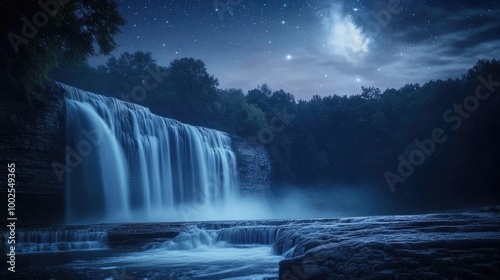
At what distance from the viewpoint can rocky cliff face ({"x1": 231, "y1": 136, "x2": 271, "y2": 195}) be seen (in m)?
34.0

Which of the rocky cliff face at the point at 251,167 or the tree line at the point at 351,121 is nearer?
the tree line at the point at 351,121

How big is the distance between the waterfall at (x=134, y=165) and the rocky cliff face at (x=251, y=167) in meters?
3.14

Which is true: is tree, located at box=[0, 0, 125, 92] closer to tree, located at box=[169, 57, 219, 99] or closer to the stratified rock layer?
the stratified rock layer

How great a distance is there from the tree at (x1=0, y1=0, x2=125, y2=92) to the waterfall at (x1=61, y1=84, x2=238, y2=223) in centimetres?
355

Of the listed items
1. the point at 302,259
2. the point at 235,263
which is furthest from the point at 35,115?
the point at 302,259

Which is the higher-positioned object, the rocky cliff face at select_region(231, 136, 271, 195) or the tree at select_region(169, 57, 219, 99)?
the tree at select_region(169, 57, 219, 99)

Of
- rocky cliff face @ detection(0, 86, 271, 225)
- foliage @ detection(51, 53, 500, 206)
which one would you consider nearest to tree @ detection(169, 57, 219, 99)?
foliage @ detection(51, 53, 500, 206)

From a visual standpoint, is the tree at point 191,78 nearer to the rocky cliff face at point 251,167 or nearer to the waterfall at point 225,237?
the rocky cliff face at point 251,167

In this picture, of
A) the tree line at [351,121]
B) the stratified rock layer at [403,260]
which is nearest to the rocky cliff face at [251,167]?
the tree line at [351,121]

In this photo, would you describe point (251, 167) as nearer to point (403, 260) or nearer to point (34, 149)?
point (34, 149)

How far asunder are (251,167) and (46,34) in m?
24.6

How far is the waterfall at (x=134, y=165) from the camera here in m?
19.0

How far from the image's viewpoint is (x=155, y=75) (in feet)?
134

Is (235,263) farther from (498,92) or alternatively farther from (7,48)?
(498,92)
